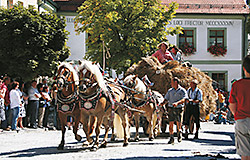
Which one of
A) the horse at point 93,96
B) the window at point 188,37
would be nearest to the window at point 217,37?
the window at point 188,37

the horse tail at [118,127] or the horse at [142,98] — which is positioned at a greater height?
the horse at [142,98]

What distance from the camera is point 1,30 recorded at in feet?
59.5

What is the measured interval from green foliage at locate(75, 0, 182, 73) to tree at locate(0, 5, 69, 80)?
16.8ft

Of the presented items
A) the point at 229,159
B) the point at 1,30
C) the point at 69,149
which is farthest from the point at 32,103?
the point at 229,159

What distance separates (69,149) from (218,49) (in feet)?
86.8

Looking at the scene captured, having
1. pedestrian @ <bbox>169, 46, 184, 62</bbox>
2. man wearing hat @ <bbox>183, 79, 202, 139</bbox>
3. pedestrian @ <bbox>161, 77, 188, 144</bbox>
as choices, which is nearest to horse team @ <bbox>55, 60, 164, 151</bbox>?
pedestrian @ <bbox>161, 77, 188, 144</bbox>

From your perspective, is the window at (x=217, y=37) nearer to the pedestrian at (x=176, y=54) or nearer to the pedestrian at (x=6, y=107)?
the pedestrian at (x=176, y=54)

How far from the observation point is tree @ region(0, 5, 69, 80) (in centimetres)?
1811

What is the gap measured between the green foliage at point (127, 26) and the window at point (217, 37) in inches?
477

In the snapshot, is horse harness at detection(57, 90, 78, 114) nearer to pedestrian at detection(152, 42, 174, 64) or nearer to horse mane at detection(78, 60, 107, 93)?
horse mane at detection(78, 60, 107, 93)

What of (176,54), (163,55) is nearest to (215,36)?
(176,54)

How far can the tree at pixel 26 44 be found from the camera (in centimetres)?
1811

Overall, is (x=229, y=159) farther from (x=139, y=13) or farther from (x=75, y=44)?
(x=75, y=44)

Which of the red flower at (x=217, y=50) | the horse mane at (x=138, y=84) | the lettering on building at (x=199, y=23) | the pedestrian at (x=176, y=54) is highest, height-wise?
the lettering on building at (x=199, y=23)
